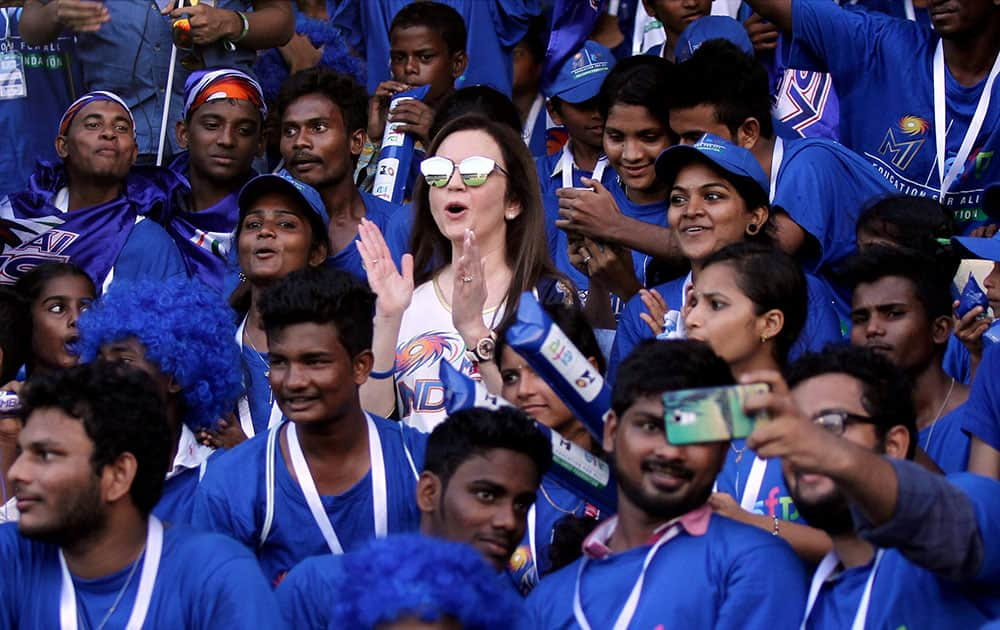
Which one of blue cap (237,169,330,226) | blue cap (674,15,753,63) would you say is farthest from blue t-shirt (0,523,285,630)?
blue cap (674,15,753,63)

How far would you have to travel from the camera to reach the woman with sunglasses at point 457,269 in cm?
570

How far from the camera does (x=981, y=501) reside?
381 cm

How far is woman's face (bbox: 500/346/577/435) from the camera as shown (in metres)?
5.25

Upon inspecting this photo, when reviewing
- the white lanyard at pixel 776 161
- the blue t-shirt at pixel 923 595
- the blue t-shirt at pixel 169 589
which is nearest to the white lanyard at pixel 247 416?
the blue t-shirt at pixel 169 589

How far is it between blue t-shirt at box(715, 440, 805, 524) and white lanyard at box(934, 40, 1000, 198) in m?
2.37

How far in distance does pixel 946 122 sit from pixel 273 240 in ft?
9.59

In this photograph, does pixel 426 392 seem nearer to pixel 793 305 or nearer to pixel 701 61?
pixel 793 305

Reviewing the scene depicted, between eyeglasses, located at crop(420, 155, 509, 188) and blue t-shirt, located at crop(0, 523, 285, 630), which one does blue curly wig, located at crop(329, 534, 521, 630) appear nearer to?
blue t-shirt, located at crop(0, 523, 285, 630)

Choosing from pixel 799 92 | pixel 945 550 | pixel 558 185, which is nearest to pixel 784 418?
pixel 945 550

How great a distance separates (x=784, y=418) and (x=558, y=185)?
448 centimetres

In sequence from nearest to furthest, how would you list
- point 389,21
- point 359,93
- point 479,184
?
point 479,184
point 359,93
point 389,21

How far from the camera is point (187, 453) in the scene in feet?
18.3

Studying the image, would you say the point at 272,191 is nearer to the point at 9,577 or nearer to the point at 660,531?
the point at 9,577

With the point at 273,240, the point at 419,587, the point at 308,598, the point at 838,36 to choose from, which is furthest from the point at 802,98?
the point at 419,587
